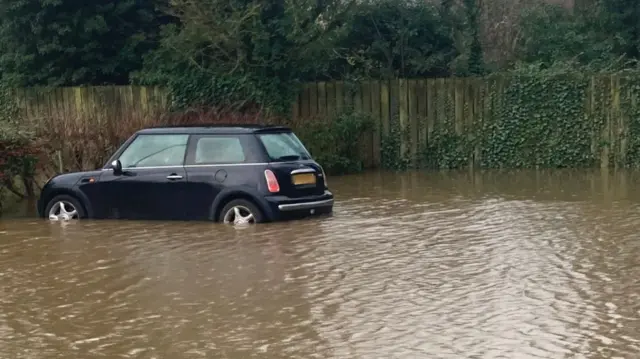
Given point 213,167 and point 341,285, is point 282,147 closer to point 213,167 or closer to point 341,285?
point 213,167

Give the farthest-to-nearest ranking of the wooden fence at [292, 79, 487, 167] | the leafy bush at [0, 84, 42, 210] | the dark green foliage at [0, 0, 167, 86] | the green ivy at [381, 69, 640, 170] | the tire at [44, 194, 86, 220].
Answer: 1. the dark green foliage at [0, 0, 167, 86]
2. the wooden fence at [292, 79, 487, 167]
3. the green ivy at [381, 69, 640, 170]
4. the leafy bush at [0, 84, 42, 210]
5. the tire at [44, 194, 86, 220]

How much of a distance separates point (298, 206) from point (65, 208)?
12.5ft

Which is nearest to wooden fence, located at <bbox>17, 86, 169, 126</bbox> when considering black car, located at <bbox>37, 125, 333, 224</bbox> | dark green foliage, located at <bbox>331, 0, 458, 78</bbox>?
dark green foliage, located at <bbox>331, 0, 458, 78</bbox>

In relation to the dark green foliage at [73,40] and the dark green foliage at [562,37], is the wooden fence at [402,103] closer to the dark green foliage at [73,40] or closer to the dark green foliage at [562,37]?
the dark green foliage at [562,37]

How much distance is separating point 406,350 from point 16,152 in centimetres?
1093

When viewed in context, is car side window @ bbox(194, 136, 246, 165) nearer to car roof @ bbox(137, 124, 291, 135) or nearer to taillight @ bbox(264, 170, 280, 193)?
car roof @ bbox(137, 124, 291, 135)

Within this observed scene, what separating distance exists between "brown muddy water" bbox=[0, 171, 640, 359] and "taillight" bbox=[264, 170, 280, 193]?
0.56 meters

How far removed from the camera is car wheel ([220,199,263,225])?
1420cm

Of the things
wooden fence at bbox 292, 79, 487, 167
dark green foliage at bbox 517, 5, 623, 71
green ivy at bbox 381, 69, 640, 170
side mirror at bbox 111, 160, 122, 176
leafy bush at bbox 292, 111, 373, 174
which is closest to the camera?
side mirror at bbox 111, 160, 122, 176

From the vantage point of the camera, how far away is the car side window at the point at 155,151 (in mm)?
14891

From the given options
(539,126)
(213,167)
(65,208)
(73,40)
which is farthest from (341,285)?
(73,40)

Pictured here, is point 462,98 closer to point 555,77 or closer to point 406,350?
point 555,77

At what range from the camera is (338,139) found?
22.5 m

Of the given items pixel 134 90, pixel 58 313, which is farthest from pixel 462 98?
pixel 58 313
